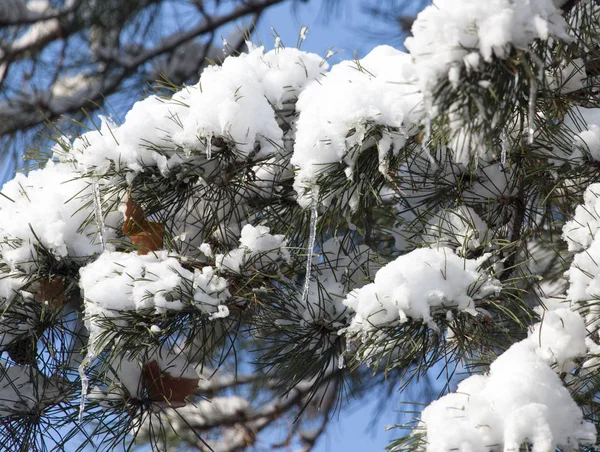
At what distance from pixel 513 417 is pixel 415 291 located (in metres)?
0.19

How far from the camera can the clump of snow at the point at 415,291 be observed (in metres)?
0.91

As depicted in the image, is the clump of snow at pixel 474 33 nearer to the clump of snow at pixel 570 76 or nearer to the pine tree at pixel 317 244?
the pine tree at pixel 317 244

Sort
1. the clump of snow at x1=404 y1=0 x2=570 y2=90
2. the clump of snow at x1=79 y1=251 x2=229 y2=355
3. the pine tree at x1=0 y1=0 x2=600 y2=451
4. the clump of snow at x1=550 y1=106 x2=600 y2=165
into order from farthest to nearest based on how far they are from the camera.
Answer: the clump of snow at x1=550 y1=106 x2=600 y2=165 < the clump of snow at x1=79 y1=251 x2=229 y2=355 < the pine tree at x1=0 y1=0 x2=600 y2=451 < the clump of snow at x1=404 y1=0 x2=570 y2=90

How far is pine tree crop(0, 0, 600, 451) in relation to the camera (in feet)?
2.88

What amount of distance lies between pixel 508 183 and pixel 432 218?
13 centimetres

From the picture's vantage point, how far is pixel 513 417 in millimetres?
793

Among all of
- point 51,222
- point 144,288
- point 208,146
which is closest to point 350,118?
point 208,146

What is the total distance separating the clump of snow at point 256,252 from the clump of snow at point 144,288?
4 cm

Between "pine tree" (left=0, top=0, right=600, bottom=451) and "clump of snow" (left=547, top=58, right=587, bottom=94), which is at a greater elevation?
"clump of snow" (left=547, top=58, right=587, bottom=94)

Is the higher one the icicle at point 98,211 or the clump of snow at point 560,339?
the icicle at point 98,211

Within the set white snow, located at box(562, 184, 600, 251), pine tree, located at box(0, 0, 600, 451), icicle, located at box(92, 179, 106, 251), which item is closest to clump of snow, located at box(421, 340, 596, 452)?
pine tree, located at box(0, 0, 600, 451)

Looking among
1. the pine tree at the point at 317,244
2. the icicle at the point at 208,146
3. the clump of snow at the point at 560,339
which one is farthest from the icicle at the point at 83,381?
the clump of snow at the point at 560,339

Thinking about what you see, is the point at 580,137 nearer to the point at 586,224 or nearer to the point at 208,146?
the point at 586,224

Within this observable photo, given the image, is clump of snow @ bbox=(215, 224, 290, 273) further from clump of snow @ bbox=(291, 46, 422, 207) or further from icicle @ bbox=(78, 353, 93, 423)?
icicle @ bbox=(78, 353, 93, 423)
